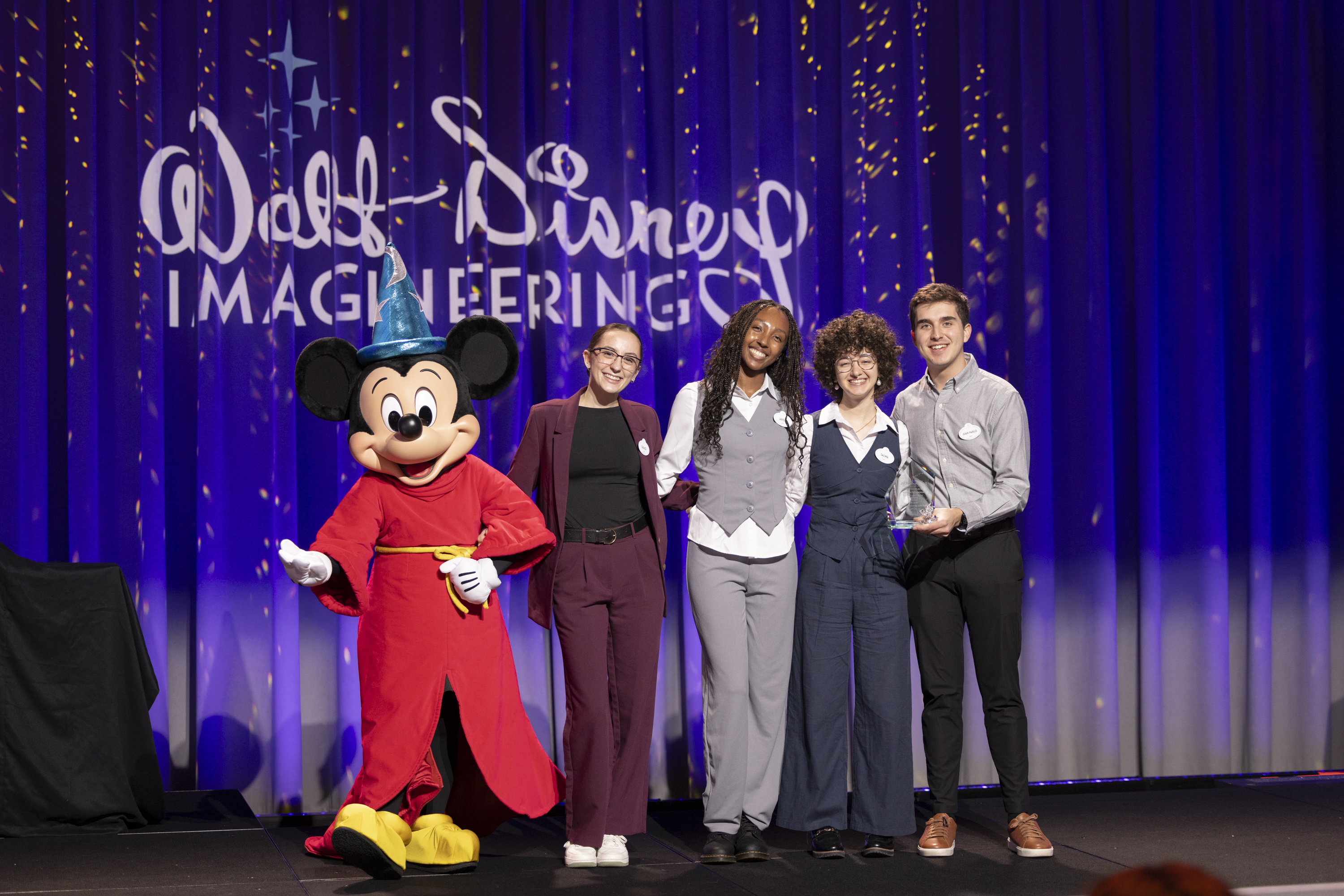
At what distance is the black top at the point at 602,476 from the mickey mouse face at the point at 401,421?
0.96 ft

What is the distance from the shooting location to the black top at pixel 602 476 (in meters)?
3.08

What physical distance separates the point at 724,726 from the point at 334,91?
2.57 meters

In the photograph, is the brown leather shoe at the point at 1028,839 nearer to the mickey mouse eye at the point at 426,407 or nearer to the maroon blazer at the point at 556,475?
the maroon blazer at the point at 556,475

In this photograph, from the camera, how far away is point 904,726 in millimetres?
3111

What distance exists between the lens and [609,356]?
3.08 metres

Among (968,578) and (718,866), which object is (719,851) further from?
(968,578)

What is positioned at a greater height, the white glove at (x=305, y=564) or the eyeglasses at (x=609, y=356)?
the eyeglasses at (x=609, y=356)

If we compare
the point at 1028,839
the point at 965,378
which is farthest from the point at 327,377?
the point at 1028,839

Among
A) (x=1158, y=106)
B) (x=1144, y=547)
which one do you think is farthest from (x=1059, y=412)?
(x=1158, y=106)

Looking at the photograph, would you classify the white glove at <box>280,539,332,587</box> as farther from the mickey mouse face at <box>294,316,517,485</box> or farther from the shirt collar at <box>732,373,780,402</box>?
the shirt collar at <box>732,373,780,402</box>

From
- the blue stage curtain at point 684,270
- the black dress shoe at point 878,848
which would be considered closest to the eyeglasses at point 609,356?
the blue stage curtain at point 684,270

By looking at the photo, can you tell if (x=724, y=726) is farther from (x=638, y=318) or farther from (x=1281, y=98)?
(x=1281, y=98)

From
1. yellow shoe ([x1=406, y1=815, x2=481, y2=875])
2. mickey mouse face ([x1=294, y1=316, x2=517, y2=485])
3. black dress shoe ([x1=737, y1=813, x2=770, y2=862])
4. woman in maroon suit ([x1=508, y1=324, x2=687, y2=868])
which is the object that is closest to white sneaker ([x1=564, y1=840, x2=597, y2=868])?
woman in maroon suit ([x1=508, y1=324, x2=687, y2=868])

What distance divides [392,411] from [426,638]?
1.92 ft
